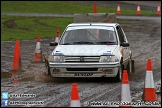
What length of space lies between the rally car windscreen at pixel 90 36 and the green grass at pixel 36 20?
34.5ft

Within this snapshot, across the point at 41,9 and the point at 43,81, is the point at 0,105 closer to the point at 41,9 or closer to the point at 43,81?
the point at 43,81

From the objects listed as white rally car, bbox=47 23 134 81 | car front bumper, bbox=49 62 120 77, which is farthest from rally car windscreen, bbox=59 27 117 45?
car front bumper, bbox=49 62 120 77

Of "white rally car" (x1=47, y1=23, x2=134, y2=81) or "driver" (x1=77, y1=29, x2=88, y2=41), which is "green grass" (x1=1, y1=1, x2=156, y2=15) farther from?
"white rally car" (x1=47, y1=23, x2=134, y2=81)

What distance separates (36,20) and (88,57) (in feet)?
71.8

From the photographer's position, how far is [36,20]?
35.8 metres

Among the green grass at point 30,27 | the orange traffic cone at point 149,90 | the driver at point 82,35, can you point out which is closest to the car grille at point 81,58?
the driver at point 82,35

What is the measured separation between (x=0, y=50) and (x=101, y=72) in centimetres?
807

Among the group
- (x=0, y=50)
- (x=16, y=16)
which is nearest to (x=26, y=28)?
(x=16, y=16)

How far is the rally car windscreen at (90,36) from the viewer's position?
1534 centimetres

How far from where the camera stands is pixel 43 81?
14.7m

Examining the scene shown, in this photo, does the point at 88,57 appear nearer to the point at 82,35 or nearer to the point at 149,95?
the point at 82,35

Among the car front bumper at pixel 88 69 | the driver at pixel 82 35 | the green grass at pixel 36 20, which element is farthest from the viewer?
the green grass at pixel 36 20

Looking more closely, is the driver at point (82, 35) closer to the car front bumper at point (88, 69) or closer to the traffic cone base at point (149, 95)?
the car front bumper at point (88, 69)

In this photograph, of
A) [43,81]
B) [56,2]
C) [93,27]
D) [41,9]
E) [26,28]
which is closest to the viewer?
[43,81]
